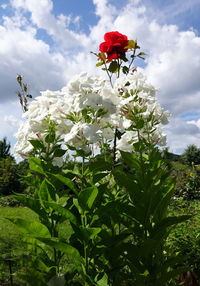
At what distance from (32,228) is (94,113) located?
0.87 m

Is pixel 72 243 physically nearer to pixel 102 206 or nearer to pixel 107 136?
pixel 102 206

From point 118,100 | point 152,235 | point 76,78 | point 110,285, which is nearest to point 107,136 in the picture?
point 118,100

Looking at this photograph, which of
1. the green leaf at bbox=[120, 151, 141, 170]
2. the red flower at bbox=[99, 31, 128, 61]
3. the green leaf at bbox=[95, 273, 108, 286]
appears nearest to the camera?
the green leaf at bbox=[95, 273, 108, 286]

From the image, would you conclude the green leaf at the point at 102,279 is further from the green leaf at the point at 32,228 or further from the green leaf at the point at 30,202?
the green leaf at the point at 30,202

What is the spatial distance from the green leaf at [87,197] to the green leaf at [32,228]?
0.31 metres

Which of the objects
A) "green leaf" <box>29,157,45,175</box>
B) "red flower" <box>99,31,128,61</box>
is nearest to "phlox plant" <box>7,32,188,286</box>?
"green leaf" <box>29,157,45,175</box>

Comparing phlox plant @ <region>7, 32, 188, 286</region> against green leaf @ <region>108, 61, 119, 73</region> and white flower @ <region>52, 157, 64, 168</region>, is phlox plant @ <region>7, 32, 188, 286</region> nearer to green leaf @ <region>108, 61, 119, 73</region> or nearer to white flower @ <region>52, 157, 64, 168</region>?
white flower @ <region>52, 157, 64, 168</region>

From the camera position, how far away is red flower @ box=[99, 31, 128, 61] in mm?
2973

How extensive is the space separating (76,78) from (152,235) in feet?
4.04

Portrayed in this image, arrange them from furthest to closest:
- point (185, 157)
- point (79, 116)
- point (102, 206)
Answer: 1. point (185, 157)
2. point (79, 116)
3. point (102, 206)

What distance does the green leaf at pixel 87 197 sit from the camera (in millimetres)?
1985

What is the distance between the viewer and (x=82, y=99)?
2.17m

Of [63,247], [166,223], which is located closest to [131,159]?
[166,223]

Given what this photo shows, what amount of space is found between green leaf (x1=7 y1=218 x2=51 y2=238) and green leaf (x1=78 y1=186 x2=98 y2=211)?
0.31 meters
